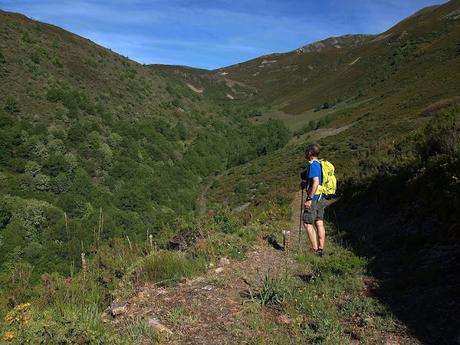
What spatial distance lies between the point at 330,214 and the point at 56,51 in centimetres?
4523

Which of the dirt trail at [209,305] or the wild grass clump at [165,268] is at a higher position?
the wild grass clump at [165,268]

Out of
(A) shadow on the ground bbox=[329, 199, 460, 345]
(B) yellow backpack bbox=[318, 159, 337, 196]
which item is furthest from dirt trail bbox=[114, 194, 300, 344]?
(A) shadow on the ground bbox=[329, 199, 460, 345]

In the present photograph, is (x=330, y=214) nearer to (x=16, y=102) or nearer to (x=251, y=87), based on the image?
(x=16, y=102)

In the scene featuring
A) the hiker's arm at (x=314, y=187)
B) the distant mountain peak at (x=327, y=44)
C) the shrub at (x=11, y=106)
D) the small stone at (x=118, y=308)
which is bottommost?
the small stone at (x=118, y=308)

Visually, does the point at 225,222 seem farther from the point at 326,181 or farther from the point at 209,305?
the point at 209,305

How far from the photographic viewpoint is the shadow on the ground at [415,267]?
5023mm

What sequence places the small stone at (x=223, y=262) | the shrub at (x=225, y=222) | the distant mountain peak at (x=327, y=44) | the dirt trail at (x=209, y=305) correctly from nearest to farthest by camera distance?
the dirt trail at (x=209, y=305) < the small stone at (x=223, y=262) < the shrub at (x=225, y=222) < the distant mountain peak at (x=327, y=44)

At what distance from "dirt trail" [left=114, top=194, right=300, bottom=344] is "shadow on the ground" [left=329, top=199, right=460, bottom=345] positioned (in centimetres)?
157

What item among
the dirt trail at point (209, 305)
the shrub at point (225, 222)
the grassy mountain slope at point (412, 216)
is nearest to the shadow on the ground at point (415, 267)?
the grassy mountain slope at point (412, 216)

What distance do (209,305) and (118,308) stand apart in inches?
48.6

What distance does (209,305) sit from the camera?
5977 millimetres

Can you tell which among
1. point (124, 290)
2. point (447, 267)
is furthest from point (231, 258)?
point (447, 267)

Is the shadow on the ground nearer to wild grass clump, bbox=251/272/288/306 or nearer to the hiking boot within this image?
the hiking boot

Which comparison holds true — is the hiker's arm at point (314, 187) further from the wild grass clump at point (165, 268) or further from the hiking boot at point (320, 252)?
the wild grass clump at point (165, 268)
